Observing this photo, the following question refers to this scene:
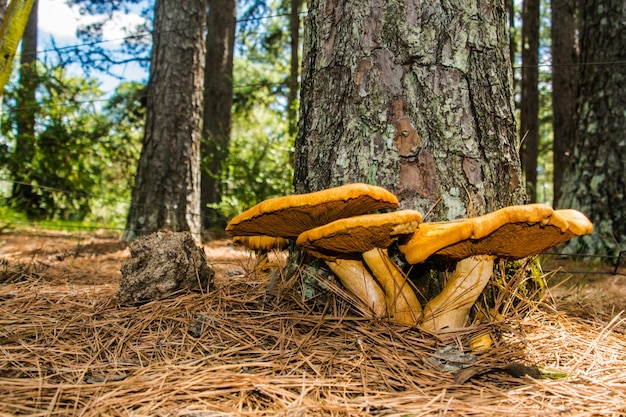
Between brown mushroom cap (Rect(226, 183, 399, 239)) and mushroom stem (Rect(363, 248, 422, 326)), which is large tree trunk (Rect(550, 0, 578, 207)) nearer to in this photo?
mushroom stem (Rect(363, 248, 422, 326))

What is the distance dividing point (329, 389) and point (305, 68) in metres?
1.33

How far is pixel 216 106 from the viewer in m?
8.16

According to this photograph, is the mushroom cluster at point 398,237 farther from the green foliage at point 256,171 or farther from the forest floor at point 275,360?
the green foliage at point 256,171

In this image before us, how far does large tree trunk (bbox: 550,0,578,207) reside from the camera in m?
6.78

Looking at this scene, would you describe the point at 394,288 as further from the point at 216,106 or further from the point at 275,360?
the point at 216,106

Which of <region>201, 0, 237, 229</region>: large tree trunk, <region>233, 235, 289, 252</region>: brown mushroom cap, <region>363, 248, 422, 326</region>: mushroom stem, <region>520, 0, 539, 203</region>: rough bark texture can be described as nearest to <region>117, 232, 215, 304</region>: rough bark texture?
<region>233, 235, 289, 252</region>: brown mushroom cap

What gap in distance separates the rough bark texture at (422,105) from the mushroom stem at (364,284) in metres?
0.34

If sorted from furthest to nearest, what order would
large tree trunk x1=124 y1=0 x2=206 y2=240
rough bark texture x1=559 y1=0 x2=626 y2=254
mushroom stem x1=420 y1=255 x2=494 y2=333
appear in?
1. large tree trunk x1=124 y1=0 x2=206 y2=240
2. rough bark texture x1=559 y1=0 x2=626 y2=254
3. mushroom stem x1=420 y1=255 x2=494 y2=333

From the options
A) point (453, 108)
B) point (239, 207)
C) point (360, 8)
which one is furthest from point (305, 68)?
point (239, 207)

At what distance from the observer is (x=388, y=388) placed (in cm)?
125

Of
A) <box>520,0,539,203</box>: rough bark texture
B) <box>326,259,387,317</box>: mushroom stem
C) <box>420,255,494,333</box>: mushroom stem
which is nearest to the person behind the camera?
<box>420,255,494,333</box>: mushroom stem

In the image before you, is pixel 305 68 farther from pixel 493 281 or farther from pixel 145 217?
pixel 145 217

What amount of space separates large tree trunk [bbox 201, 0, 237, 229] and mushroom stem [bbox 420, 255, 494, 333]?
231 inches

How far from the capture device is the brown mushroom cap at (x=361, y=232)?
48.9 inches
